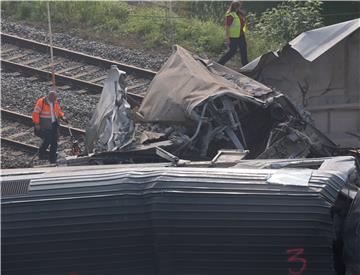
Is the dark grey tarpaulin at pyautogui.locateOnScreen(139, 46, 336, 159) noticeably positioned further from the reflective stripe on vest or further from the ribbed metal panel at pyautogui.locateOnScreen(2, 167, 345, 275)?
the reflective stripe on vest

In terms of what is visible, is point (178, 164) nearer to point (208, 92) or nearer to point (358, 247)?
point (208, 92)

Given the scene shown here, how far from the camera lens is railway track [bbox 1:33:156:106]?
43.4 feet

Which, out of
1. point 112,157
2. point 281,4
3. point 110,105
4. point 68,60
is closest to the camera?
point 112,157

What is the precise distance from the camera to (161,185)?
5.71m

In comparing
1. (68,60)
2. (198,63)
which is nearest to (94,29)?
(68,60)

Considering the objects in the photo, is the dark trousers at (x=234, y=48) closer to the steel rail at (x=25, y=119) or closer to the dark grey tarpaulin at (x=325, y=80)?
the steel rail at (x=25, y=119)

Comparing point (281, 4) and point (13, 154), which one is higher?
point (281, 4)

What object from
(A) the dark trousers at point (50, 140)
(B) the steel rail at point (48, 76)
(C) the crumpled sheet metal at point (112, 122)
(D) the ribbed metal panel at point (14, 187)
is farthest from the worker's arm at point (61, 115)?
(D) the ribbed metal panel at point (14, 187)

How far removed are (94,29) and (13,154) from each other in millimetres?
4989

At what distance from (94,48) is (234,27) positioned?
276cm

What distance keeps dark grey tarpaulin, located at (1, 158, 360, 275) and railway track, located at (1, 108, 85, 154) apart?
223 inches

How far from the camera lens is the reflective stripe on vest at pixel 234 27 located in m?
13.4

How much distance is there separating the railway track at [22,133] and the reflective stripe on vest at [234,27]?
330 cm

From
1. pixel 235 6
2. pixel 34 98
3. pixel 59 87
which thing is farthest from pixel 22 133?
pixel 235 6
